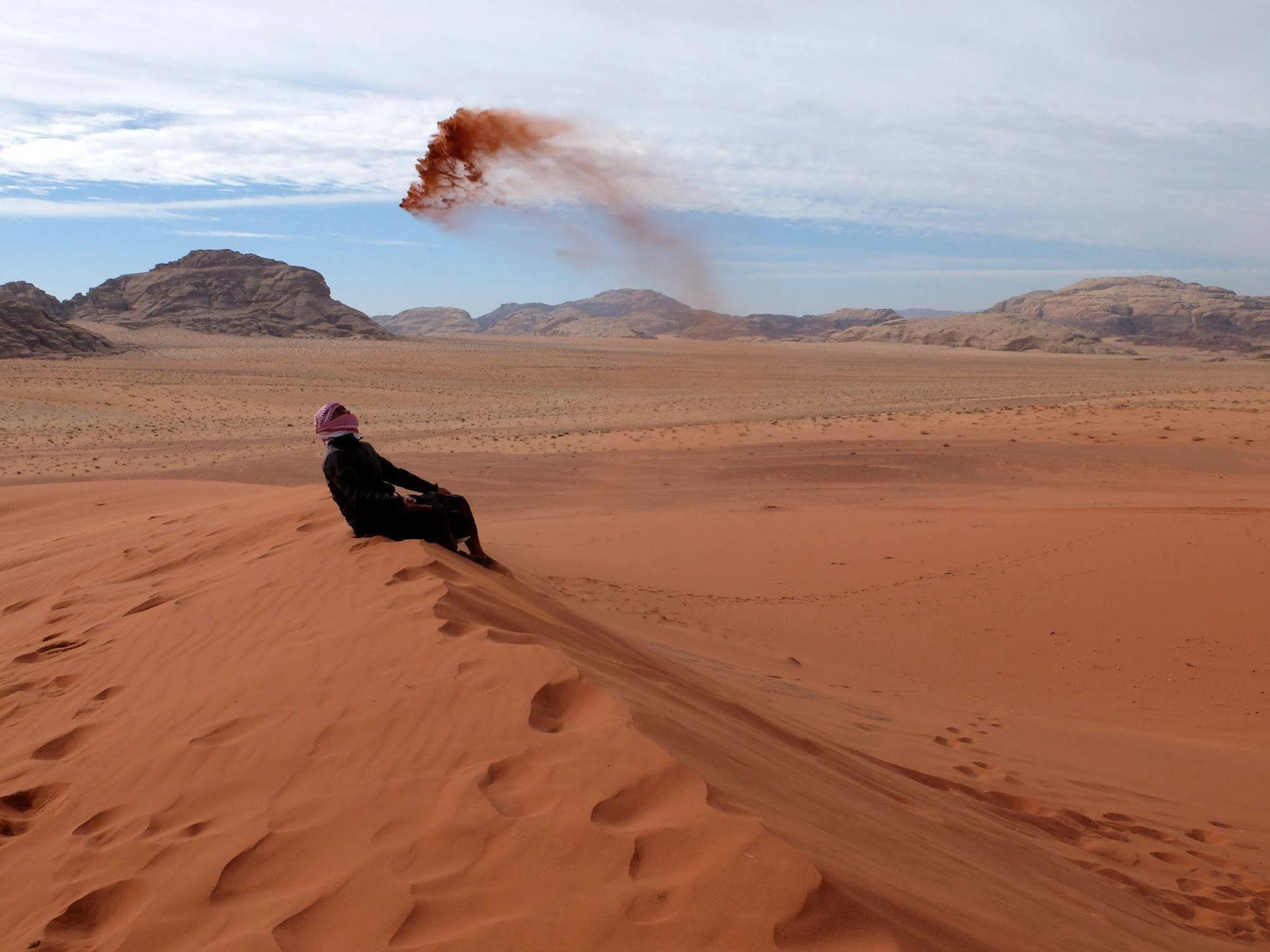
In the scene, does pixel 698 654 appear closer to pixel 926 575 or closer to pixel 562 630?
pixel 562 630

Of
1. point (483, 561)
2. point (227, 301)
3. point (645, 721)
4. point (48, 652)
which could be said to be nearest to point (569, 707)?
point (645, 721)

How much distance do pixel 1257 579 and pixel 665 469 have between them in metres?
10.1

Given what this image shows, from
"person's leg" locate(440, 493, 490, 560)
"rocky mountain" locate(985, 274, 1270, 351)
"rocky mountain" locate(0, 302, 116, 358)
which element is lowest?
"person's leg" locate(440, 493, 490, 560)

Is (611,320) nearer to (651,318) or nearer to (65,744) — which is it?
(651,318)

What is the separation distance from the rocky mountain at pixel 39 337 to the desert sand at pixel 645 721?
43.3m

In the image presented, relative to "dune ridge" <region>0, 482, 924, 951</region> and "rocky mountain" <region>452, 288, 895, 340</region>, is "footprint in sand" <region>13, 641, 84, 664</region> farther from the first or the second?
"rocky mountain" <region>452, 288, 895, 340</region>

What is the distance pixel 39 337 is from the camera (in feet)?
173

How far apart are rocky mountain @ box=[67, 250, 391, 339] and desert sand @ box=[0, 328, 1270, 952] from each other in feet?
234

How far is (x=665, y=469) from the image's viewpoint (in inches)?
690

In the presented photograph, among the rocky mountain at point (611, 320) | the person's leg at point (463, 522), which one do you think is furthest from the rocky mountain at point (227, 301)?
the person's leg at point (463, 522)

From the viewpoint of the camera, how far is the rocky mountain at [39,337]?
164 ft

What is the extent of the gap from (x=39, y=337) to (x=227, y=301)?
126 feet

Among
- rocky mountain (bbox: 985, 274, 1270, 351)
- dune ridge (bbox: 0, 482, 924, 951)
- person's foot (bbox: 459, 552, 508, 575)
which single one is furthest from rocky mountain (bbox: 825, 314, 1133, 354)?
dune ridge (bbox: 0, 482, 924, 951)

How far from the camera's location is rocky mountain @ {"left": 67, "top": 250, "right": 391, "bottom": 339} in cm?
8069
